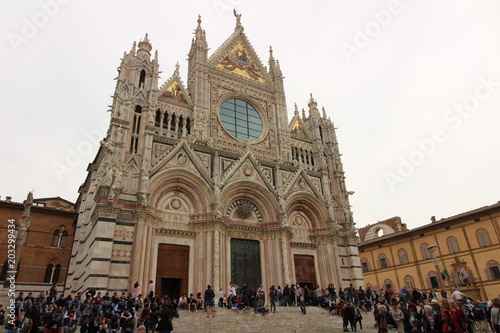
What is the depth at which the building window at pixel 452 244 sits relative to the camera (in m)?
31.1

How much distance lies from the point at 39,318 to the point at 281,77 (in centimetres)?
2428

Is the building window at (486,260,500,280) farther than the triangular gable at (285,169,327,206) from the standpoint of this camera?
Yes

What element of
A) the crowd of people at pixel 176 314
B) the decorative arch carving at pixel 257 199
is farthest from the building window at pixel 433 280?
the decorative arch carving at pixel 257 199

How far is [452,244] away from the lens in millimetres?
31438

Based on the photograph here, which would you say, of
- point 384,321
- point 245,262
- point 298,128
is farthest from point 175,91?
point 384,321

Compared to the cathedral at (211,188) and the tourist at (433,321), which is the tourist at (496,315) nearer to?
the tourist at (433,321)

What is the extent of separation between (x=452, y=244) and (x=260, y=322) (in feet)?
83.1

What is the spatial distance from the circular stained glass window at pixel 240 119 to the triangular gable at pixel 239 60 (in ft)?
9.23

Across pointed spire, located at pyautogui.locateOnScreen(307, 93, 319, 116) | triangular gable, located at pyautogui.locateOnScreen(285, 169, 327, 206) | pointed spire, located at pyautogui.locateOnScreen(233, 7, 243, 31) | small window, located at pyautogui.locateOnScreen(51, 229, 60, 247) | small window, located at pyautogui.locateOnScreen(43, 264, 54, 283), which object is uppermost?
pointed spire, located at pyautogui.locateOnScreen(233, 7, 243, 31)

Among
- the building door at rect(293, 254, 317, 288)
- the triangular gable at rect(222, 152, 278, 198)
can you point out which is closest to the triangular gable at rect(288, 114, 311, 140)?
the triangular gable at rect(222, 152, 278, 198)

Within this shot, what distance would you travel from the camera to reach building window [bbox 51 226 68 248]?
2542cm

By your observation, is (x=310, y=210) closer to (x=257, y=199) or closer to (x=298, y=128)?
(x=257, y=199)

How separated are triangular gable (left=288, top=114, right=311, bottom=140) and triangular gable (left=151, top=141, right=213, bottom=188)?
9.74 m

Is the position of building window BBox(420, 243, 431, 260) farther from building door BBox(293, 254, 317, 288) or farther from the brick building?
the brick building
